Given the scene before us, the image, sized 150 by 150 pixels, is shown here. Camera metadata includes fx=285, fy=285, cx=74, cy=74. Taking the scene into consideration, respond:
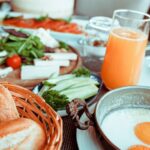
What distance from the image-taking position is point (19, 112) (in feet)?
2.14

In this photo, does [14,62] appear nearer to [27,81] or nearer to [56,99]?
[27,81]

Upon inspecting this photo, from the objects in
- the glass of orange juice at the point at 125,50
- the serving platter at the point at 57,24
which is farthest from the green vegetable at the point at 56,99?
the serving platter at the point at 57,24

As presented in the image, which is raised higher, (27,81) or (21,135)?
(21,135)

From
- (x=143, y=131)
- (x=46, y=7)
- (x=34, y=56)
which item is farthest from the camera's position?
(x=46, y=7)

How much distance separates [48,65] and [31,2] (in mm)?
708

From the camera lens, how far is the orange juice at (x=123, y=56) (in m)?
0.87

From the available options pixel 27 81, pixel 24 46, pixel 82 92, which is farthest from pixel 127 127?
pixel 24 46

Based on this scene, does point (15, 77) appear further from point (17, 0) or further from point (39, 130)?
point (17, 0)

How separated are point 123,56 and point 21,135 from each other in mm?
461

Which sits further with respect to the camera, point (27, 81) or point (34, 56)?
point (34, 56)

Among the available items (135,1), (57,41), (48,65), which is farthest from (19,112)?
(135,1)

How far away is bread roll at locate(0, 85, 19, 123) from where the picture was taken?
23.3 inches

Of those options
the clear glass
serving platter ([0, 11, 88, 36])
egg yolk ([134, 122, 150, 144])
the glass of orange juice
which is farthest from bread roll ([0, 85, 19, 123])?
serving platter ([0, 11, 88, 36])

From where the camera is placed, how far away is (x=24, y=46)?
3.75 ft
